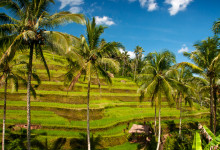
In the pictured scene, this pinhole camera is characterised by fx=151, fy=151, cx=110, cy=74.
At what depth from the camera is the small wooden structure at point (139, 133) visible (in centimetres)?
1689

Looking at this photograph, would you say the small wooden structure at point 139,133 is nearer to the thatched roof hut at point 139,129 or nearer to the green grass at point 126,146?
the thatched roof hut at point 139,129

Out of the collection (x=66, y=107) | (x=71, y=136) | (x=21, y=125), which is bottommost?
(x=71, y=136)

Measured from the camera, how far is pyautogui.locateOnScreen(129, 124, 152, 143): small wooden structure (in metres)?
16.9

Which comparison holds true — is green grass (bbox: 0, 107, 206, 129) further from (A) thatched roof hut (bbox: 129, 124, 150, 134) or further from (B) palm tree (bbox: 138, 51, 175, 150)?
(B) palm tree (bbox: 138, 51, 175, 150)

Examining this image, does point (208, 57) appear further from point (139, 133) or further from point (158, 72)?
point (139, 133)

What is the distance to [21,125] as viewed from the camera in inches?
583

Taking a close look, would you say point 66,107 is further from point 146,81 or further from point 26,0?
point 26,0

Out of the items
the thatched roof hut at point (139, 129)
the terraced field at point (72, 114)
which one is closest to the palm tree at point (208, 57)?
the thatched roof hut at point (139, 129)

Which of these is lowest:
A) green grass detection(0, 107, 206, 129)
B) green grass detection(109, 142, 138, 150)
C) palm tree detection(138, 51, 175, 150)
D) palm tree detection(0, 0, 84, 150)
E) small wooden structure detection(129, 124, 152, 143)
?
green grass detection(109, 142, 138, 150)

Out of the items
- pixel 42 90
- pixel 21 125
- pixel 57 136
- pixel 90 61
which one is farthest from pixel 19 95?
pixel 90 61

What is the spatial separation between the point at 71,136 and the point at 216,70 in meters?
14.1

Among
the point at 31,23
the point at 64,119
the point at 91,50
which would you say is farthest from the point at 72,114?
the point at 31,23

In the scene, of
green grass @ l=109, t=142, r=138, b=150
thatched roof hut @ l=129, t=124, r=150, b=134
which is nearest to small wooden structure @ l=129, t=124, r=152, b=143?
thatched roof hut @ l=129, t=124, r=150, b=134

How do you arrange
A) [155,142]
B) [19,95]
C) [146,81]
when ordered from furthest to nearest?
[19,95] < [155,142] < [146,81]
